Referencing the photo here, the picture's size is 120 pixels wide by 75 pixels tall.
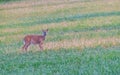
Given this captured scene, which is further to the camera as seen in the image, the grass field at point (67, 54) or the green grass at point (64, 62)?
the grass field at point (67, 54)

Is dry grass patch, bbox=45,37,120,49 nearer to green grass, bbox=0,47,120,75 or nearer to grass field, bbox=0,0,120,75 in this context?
grass field, bbox=0,0,120,75

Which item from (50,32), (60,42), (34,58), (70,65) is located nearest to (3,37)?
(50,32)

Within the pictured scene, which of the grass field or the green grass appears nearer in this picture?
the green grass

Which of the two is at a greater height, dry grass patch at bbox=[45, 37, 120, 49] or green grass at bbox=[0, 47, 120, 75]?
green grass at bbox=[0, 47, 120, 75]

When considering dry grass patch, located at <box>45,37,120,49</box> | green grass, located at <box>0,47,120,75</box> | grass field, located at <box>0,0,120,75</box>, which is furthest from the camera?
dry grass patch, located at <box>45,37,120,49</box>

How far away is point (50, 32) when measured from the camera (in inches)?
766

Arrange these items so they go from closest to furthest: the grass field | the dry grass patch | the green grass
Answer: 1. the green grass
2. the grass field
3. the dry grass patch

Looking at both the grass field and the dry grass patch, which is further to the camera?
the dry grass patch

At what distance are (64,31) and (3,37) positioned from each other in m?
2.23

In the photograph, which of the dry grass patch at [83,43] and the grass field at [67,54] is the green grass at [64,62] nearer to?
the grass field at [67,54]

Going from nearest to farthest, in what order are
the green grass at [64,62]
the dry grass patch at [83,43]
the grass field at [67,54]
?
the green grass at [64,62] → the grass field at [67,54] → the dry grass patch at [83,43]

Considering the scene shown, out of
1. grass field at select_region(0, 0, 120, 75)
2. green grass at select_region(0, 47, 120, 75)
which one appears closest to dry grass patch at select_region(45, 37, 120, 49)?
grass field at select_region(0, 0, 120, 75)

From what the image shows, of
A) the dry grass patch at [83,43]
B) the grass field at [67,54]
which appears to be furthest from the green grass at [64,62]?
the dry grass patch at [83,43]

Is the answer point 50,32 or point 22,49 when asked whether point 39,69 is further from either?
point 50,32
